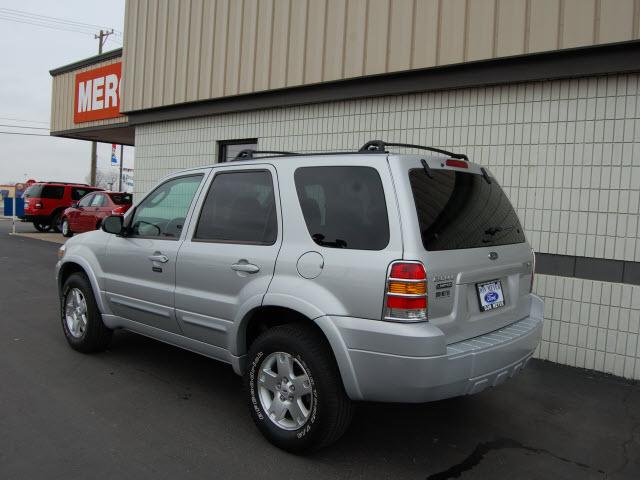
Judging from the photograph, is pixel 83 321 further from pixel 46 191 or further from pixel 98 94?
pixel 46 191

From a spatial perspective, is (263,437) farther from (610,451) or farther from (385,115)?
(385,115)

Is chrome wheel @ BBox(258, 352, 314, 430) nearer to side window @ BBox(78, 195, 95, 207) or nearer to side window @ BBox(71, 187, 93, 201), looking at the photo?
side window @ BBox(78, 195, 95, 207)

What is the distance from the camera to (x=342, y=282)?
10.1ft

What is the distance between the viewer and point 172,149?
381 inches

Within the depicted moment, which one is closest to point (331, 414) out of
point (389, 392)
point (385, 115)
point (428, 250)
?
point (389, 392)

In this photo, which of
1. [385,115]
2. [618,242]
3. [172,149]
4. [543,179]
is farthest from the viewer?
[172,149]

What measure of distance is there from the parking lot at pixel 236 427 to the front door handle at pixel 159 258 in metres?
1.04

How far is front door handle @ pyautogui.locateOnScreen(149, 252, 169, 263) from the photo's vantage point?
165 inches

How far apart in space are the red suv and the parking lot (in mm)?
16017

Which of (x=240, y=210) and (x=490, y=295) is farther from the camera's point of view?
(x=240, y=210)

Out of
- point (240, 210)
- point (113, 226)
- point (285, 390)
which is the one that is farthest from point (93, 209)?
point (285, 390)

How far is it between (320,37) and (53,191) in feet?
52.9


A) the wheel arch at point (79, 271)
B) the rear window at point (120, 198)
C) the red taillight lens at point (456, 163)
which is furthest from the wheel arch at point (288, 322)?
the rear window at point (120, 198)

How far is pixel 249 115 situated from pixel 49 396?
Answer: 208 inches
